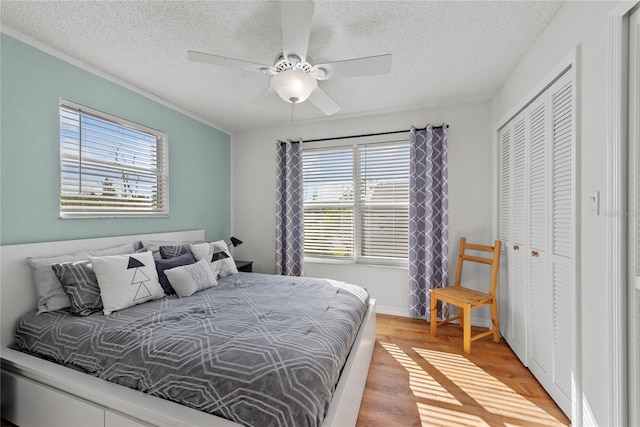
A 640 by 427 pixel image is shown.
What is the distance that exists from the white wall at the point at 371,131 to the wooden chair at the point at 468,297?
8.7 inches

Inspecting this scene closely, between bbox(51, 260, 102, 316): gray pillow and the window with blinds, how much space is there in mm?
526

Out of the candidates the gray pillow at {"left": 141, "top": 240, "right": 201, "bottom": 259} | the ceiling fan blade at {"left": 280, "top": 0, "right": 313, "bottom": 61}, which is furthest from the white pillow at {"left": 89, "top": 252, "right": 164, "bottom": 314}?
the ceiling fan blade at {"left": 280, "top": 0, "right": 313, "bottom": 61}

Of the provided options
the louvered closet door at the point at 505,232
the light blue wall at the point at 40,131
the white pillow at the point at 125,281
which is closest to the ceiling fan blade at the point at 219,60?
the light blue wall at the point at 40,131

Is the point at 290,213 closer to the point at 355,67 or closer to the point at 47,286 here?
the point at 355,67

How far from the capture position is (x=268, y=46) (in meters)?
2.05

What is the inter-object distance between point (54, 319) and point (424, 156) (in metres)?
3.53

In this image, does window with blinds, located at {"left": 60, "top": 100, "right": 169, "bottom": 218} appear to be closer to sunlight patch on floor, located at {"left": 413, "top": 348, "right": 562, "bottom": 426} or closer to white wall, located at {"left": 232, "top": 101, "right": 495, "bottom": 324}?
white wall, located at {"left": 232, "top": 101, "right": 495, "bottom": 324}

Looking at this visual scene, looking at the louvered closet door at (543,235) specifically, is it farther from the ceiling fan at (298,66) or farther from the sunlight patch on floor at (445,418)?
the ceiling fan at (298,66)

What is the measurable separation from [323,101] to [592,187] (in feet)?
6.01

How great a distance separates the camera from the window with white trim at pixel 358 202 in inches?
135

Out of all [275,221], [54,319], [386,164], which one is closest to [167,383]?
[54,319]

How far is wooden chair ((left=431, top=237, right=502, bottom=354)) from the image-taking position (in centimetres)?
247

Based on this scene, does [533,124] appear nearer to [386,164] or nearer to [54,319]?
[386,164]

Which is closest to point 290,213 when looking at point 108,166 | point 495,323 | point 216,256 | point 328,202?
point 328,202
